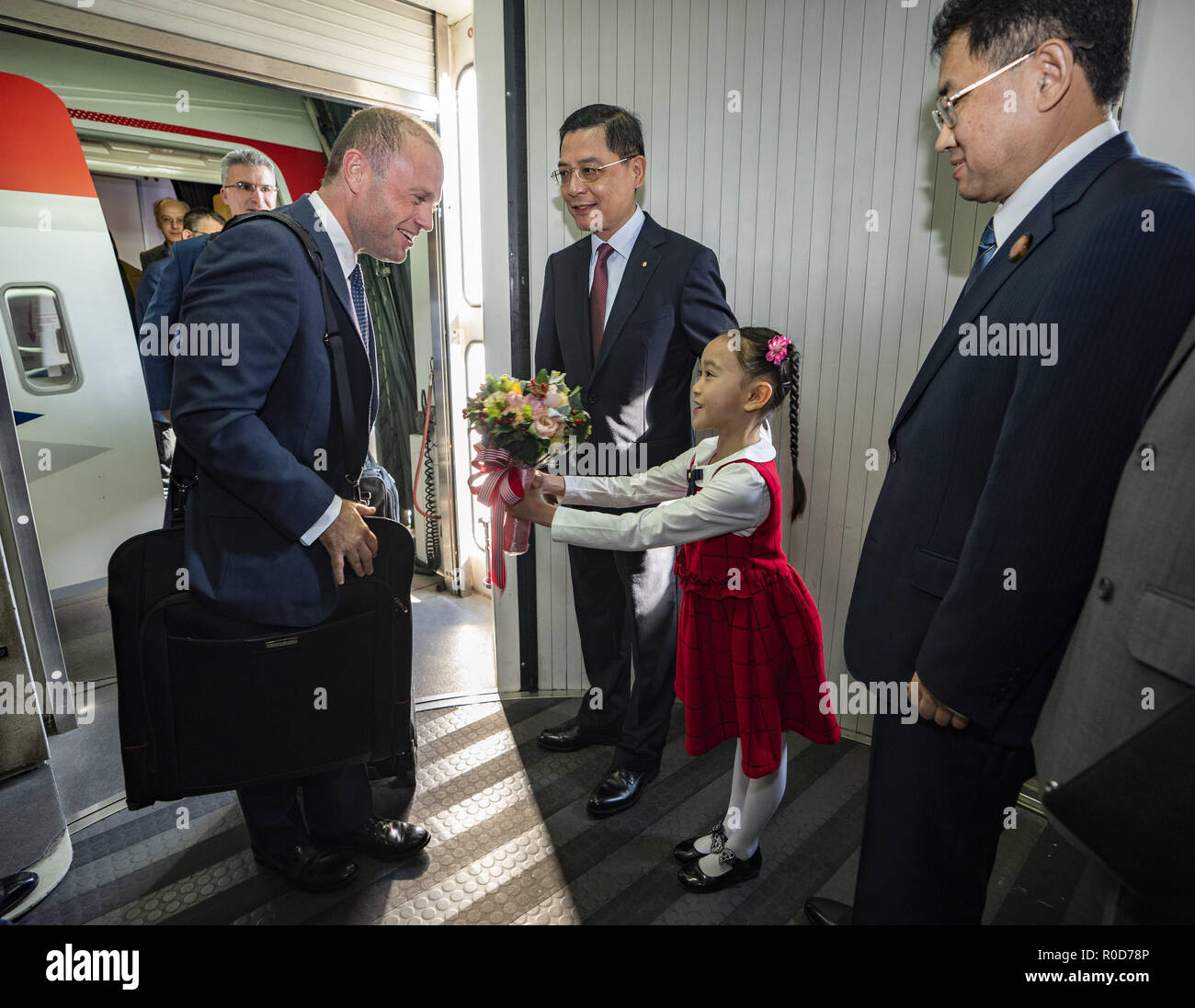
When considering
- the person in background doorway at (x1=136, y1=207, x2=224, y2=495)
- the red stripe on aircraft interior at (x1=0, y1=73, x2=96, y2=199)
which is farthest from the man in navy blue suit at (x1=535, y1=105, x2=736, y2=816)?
the red stripe on aircraft interior at (x1=0, y1=73, x2=96, y2=199)

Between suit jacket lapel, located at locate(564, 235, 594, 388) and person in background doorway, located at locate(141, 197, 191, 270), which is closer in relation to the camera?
suit jacket lapel, located at locate(564, 235, 594, 388)

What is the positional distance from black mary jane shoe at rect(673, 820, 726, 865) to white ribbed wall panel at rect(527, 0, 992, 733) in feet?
3.74

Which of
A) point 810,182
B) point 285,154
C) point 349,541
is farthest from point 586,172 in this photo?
point 285,154

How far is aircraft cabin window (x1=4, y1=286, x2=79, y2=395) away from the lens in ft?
13.3

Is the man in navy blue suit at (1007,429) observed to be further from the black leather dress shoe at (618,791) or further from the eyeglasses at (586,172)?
the eyeglasses at (586,172)

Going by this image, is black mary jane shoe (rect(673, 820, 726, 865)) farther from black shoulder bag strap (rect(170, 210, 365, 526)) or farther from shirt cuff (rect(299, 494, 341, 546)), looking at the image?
black shoulder bag strap (rect(170, 210, 365, 526))

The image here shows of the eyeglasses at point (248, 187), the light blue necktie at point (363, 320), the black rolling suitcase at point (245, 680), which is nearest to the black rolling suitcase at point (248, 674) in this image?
the black rolling suitcase at point (245, 680)

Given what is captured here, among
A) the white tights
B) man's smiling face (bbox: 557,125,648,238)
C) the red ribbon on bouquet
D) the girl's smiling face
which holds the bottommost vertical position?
the white tights

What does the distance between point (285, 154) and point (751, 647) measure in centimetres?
508

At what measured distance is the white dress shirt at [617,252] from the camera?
106 inches

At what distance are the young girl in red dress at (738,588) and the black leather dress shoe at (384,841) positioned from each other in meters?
0.90

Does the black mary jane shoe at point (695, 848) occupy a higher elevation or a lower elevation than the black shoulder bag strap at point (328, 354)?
lower
